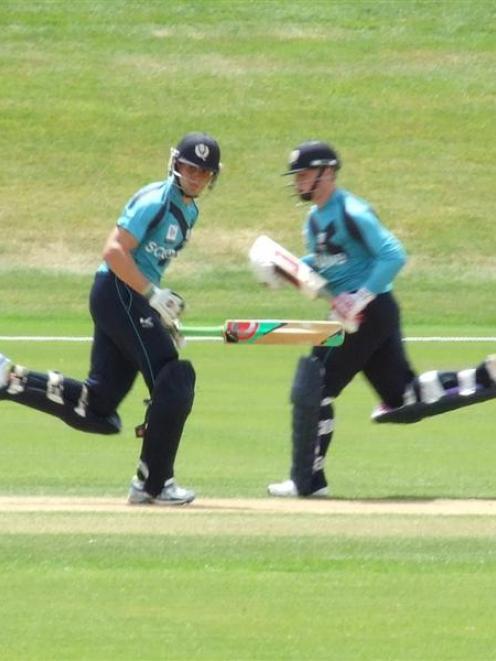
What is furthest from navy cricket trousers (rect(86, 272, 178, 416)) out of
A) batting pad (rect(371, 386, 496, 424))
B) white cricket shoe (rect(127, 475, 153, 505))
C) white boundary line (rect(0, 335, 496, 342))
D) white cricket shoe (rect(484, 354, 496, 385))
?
white boundary line (rect(0, 335, 496, 342))

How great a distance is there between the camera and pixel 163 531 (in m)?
8.85

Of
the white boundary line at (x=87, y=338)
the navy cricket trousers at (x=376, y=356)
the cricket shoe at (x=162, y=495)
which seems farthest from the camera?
the white boundary line at (x=87, y=338)

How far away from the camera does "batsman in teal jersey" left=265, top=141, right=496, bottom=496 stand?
10.1 meters

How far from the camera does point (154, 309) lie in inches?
382

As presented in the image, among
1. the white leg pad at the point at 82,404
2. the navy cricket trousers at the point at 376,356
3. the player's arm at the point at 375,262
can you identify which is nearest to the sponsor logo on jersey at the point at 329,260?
the player's arm at the point at 375,262

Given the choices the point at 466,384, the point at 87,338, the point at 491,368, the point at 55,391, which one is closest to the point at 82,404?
the point at 55,391

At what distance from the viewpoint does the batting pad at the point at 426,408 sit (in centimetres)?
1064

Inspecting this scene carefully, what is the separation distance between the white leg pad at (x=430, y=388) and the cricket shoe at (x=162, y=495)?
59.3 inches

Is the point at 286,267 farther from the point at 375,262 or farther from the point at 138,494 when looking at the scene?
the point at 138,494

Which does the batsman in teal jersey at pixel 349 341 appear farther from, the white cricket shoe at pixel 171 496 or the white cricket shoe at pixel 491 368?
the white cricket shoe at pixel 171 496

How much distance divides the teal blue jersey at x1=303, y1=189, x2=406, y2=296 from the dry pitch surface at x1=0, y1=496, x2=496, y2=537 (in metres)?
1.18

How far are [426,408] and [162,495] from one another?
166cm

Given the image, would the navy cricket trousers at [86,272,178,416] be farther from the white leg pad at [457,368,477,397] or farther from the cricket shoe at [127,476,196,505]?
the white leg pad at [457,368,477,397]

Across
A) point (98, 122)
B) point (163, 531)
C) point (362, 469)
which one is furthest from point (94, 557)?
point (98, 122)
